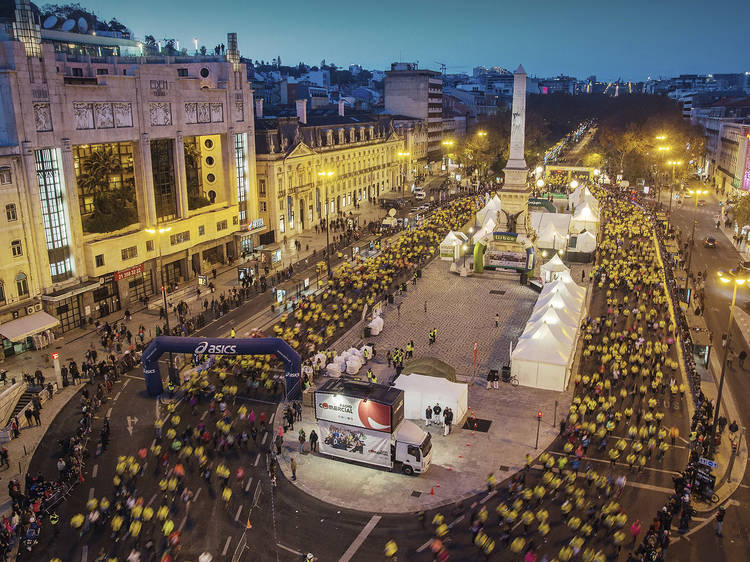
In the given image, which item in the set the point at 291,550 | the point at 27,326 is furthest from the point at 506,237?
the point at 291,550

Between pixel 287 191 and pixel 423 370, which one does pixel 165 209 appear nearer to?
pixel 287 191

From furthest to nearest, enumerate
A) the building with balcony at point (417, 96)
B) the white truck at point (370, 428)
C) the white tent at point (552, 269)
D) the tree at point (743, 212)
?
the building with balcony at point (417, 96) → the tree at point (743, 212) → the white tent at point (552, 269) → the white truck at point (370, 428)

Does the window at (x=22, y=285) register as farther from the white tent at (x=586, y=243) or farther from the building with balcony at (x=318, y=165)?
the white tent at (x=586, y=243)

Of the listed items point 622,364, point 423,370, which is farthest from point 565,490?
point 622,364

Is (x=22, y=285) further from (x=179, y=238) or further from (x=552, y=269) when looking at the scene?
(x=552, y=269)

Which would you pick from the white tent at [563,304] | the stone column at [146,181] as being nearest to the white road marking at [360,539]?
the white tent at [563,304]

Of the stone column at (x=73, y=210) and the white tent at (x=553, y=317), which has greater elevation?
the stone column at (x=73, y=210)
